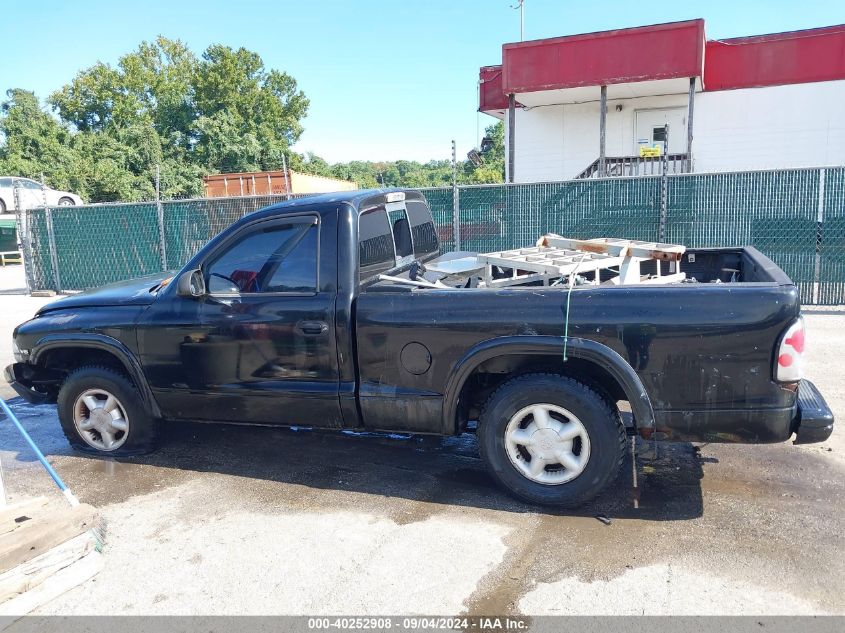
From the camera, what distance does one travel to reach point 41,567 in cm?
323

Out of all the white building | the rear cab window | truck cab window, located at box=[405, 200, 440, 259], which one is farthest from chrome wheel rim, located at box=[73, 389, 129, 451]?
the white building

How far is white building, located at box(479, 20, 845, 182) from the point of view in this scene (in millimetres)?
17453

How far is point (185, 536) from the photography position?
12.3 feet

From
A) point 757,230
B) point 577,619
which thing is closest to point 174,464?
Result: point 577,619

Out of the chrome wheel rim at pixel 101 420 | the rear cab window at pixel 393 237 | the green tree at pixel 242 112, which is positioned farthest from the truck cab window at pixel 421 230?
the green tree at pixel 242 112

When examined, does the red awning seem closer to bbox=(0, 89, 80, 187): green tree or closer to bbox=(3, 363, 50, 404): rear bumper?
bbox=(3, 363, 50, 404): rear bumper

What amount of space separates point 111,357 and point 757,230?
8.90 metres

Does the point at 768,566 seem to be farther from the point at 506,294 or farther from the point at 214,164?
the point at 214,164

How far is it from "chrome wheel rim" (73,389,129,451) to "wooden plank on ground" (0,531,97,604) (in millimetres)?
1531

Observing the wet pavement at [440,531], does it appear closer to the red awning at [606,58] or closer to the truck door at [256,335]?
the truck door at [256,335]

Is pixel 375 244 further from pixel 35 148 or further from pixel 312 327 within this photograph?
pixel 35 148

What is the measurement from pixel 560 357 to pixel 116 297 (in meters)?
3.22

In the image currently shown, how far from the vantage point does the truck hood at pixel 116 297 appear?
4.71 metres

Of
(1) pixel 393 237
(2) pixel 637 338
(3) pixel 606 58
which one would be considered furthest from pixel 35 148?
(2) pixel 637 338
